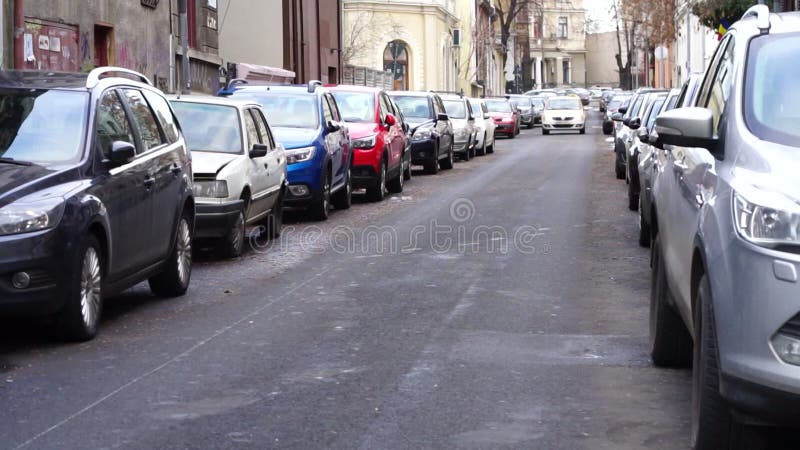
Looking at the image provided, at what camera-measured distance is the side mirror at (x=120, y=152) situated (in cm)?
903

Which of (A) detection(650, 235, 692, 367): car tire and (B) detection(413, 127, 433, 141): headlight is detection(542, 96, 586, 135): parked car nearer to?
(B) detection(413, 127, 433, 141): headlight

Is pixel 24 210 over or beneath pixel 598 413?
over

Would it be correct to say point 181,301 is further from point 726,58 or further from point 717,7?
point 717,7

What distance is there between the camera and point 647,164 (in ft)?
43.4

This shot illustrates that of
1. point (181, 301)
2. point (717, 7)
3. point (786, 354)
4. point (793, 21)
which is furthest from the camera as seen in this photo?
point (717, 7)

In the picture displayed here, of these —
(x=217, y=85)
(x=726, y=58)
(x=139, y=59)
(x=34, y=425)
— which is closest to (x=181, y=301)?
(x=34, y=425)

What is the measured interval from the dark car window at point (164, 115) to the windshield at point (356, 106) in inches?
434

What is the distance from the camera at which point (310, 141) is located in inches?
694

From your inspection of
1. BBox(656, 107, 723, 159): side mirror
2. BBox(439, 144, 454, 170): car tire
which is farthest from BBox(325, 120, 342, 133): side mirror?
BBox(656, 107, 723, 159): side mirror

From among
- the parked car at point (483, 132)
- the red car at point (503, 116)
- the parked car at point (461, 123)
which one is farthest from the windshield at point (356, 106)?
the red car at point (503, 116)

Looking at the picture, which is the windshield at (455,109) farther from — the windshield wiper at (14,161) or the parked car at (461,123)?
the windshield wiper at (14,161)

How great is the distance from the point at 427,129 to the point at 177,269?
18328mm

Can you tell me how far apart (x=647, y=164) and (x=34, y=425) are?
8.13 meters

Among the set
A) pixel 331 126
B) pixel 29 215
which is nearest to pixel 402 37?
pixel 331 126
